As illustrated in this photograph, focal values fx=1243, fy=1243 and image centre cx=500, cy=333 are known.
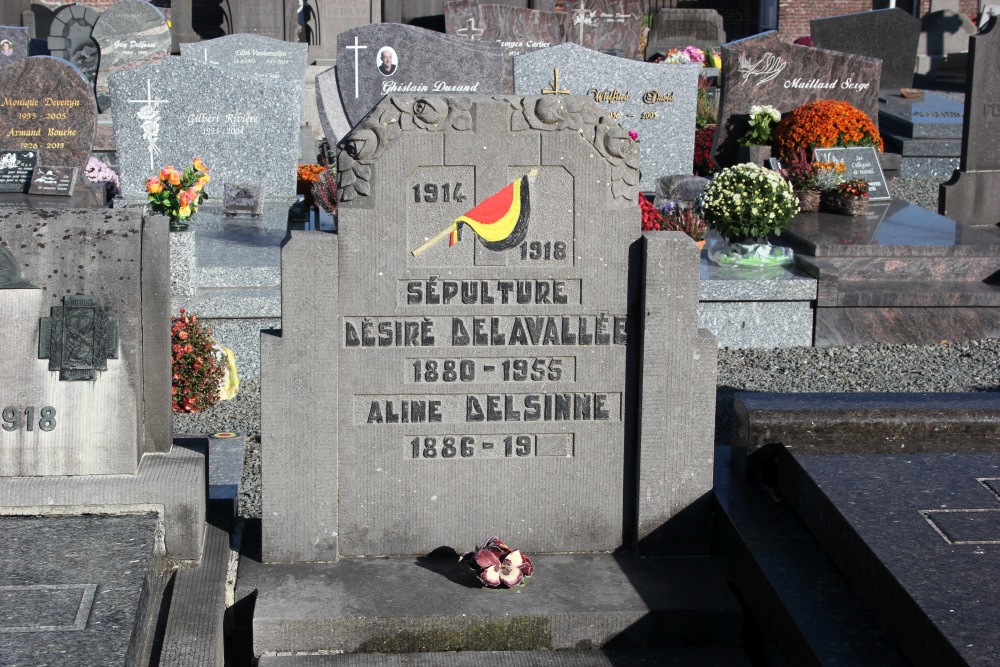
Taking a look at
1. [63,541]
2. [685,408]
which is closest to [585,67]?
[685,408]

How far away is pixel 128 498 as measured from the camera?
4332 mm

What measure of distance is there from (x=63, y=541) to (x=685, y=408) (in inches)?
86.4

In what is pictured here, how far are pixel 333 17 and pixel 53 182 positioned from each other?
12.0 m

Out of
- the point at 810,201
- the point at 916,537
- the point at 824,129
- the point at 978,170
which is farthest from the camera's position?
the point at 824,129

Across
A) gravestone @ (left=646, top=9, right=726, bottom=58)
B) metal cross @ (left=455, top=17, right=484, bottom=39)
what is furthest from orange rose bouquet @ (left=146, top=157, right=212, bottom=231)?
gravestone @ (left=646, top=9, right=726, bottom=58)

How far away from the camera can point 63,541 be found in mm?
4125

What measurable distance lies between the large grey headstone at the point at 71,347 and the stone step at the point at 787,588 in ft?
7.20

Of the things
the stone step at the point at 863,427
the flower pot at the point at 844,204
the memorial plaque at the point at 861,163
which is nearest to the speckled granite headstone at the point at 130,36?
the memorial plaque at the point at 861,163

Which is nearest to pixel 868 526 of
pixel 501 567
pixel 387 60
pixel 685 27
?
pixel 501 567

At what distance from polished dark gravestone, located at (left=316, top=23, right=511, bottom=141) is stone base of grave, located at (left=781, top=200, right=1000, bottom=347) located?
3844mm

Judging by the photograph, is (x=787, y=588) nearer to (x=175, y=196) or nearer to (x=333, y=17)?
(x=175, y=196)

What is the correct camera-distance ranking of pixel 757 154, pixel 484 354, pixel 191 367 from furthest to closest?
pixel 757 154
pixel 191 367
pixel 484 354

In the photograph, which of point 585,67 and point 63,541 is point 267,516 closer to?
point 63,541

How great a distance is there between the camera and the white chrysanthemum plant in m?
9.07
